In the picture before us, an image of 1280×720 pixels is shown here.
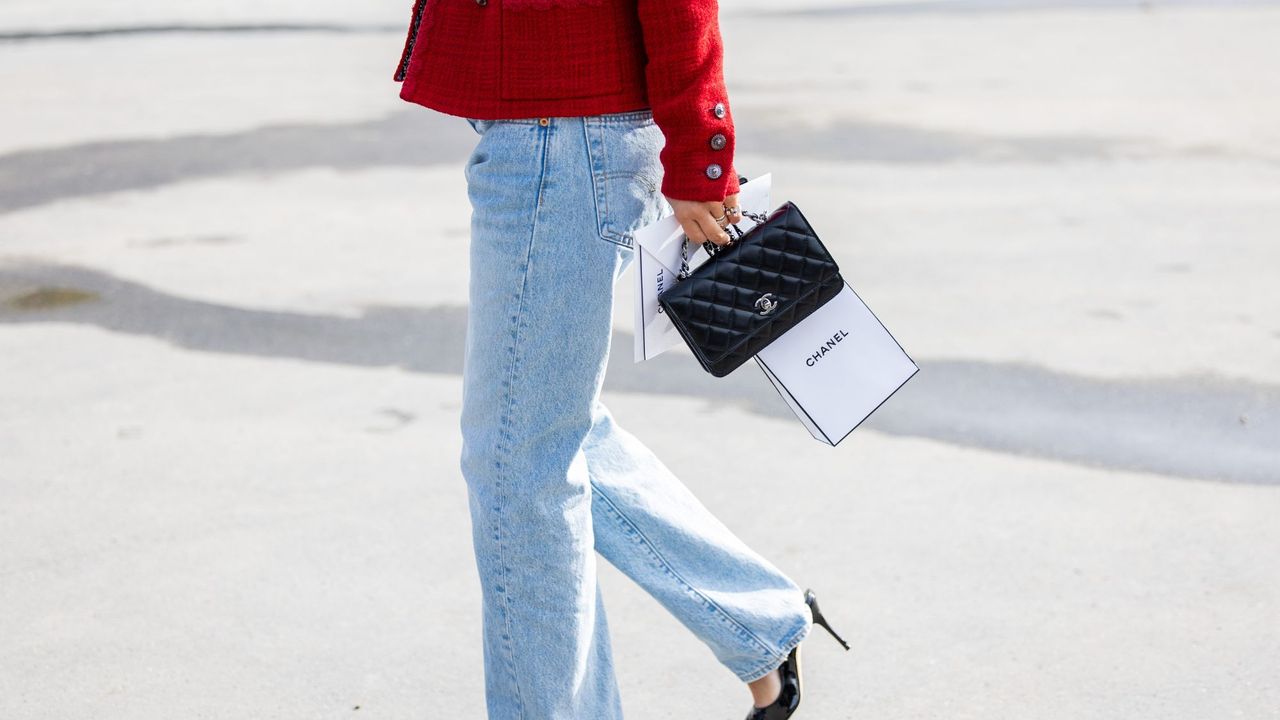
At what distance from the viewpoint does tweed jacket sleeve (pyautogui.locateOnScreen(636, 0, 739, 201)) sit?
77.6 inches

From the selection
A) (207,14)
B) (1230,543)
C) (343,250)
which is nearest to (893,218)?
(343,250)

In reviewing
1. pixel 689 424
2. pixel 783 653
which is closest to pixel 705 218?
pixel 783 653

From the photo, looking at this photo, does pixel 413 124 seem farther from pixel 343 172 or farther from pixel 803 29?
pixel 803 29

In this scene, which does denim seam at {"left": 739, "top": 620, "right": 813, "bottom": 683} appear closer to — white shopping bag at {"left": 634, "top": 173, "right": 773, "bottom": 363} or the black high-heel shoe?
the black high-heel shoe

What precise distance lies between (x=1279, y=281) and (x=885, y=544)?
272 centimetres

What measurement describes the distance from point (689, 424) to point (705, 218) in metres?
2.04

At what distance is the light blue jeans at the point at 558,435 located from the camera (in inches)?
80.8

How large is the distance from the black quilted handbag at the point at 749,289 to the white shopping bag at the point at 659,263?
2 centimetres

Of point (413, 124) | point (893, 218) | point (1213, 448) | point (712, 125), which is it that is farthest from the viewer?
point (413, 124)

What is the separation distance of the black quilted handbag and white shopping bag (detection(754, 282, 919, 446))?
0.08 m

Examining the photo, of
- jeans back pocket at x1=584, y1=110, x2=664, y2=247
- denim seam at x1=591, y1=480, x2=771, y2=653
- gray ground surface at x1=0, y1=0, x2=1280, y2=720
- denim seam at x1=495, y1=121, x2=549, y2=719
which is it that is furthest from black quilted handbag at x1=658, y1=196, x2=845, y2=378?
gray ground surface at x1=0, y1=0, x2=1280, y2=720

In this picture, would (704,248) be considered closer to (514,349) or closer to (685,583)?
(514,349)

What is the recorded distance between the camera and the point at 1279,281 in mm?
5211

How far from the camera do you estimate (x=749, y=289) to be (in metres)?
2.19
